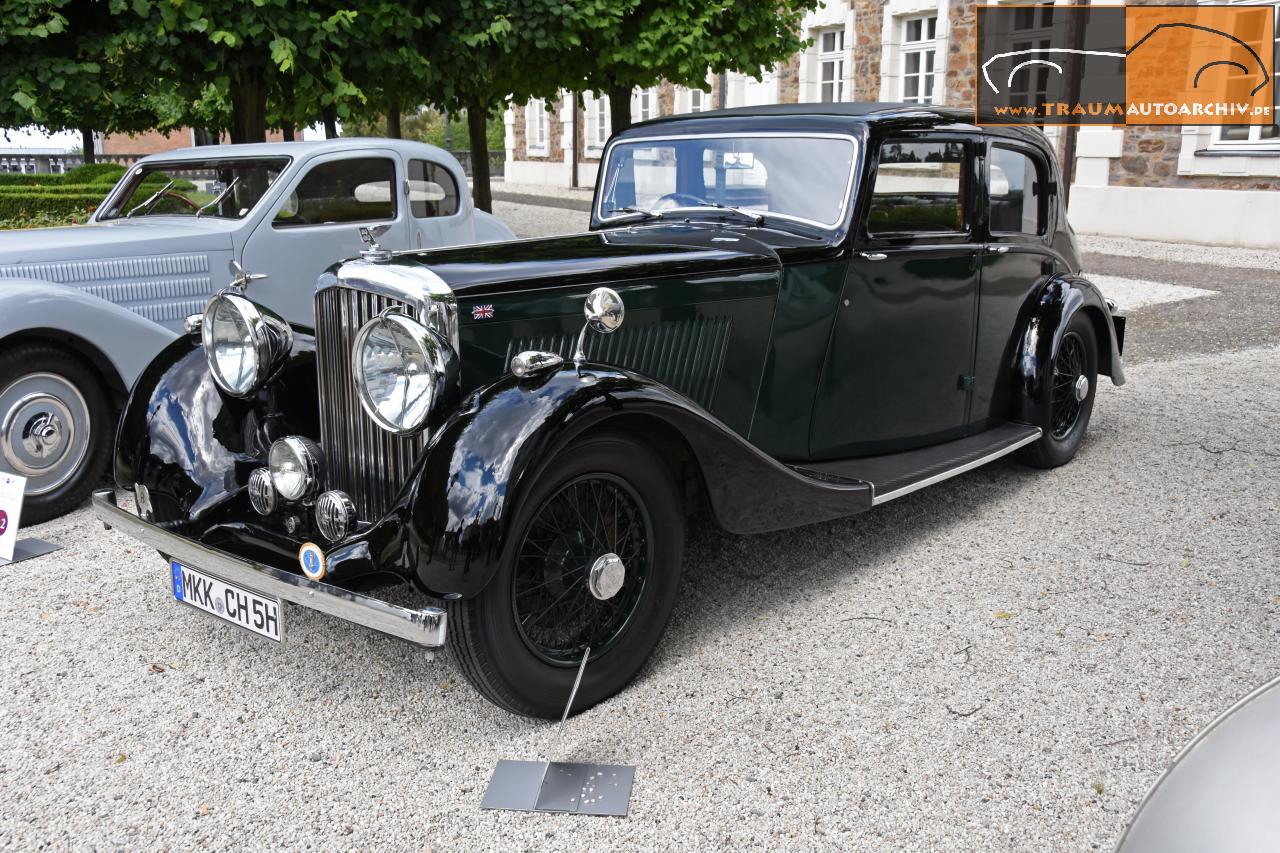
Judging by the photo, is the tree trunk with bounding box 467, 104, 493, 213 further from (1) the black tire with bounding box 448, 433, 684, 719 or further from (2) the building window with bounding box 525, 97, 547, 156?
(2) the building window with bounding box 525, 97, 547, 156

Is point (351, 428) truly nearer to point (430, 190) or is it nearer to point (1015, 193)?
point (1015, 193)

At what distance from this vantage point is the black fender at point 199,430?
3.24m

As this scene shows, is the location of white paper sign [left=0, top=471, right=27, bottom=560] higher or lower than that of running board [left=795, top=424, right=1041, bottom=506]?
lower

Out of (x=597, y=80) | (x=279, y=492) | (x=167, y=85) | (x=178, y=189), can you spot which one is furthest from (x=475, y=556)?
(x=597, y=80)

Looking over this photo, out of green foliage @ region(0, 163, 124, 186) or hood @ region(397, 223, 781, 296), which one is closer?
hood @ region(397, 223, 781, 296)

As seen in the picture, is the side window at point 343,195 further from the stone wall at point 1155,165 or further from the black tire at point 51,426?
the stone wall at point 1155,165

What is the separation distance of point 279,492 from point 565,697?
1.04 meters

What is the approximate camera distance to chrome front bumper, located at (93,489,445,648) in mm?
2518

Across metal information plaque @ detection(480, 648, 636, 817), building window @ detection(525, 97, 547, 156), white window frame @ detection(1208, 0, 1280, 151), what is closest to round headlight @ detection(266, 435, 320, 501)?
metal information plaque @ detection(480, 648, 636, 817)

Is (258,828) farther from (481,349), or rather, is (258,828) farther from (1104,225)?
(1104,225)

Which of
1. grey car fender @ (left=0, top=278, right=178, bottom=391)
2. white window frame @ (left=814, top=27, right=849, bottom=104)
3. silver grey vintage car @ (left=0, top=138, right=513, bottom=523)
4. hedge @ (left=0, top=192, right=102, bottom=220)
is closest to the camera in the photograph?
grey car fender @ (left=0, top=278, right=178, bottom=391)

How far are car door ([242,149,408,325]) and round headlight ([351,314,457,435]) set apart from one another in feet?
10.8

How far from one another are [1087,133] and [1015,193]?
11.7 meters

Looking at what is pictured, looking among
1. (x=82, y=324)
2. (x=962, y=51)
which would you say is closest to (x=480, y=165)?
(x=962, y=51)
